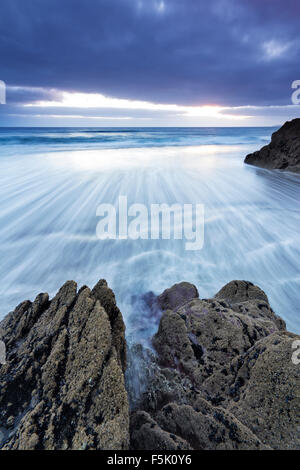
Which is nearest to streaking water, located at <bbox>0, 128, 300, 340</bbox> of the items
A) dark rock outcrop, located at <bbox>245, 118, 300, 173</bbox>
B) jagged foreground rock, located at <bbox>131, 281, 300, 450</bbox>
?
jagged foreground rock, located at <bbox>131, 281, 300, 450</bbox>

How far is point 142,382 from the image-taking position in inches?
88.0

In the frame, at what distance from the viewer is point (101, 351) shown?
71.0 inches

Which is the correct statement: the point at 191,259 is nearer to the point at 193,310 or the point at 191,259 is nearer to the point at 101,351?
the point at 193,310

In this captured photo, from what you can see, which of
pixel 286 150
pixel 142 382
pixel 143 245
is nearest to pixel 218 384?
pixel 142 382

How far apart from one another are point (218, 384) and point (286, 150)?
14.0 meters

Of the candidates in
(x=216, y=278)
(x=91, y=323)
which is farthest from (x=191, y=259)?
(x=91, y=323)

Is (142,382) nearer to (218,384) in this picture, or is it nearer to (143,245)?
(218,384)

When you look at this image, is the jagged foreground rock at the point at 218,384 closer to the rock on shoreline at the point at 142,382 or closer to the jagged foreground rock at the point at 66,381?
the rock on shoreline at the point at 142,382

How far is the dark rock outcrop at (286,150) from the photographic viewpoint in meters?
12.3

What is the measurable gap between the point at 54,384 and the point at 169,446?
35.4 inches

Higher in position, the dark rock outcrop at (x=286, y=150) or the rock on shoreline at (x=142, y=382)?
the dark rock outcrop at (x=286, y=150)

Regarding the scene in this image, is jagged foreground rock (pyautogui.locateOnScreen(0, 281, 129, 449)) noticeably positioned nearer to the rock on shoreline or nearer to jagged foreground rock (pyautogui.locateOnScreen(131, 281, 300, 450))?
the rock on shoreline

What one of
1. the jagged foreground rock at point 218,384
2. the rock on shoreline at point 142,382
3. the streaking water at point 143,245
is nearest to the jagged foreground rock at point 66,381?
the rock on shoreline at point 142,382

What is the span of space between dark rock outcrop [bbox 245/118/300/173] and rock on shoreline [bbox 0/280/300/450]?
12489 mm
